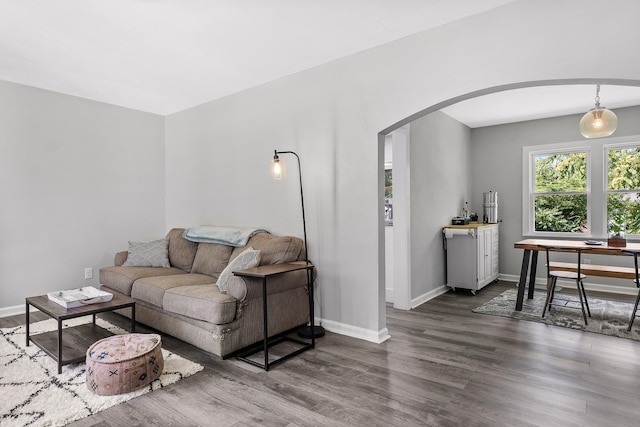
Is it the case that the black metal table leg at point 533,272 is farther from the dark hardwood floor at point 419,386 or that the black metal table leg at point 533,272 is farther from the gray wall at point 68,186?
the gray wall at point 68,186

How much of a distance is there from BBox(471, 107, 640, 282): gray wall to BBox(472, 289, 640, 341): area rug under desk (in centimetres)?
135

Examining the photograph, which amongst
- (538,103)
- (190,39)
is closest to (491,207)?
(538,103)

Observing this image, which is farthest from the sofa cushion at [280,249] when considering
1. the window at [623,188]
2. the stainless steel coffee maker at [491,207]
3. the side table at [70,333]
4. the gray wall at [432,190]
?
the window at [623,188]

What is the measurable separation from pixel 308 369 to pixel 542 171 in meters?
5.16

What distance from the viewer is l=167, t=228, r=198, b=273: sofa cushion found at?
434 cm

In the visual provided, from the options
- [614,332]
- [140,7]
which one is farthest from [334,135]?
[614,332]

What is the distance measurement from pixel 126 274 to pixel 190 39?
7.96 ft

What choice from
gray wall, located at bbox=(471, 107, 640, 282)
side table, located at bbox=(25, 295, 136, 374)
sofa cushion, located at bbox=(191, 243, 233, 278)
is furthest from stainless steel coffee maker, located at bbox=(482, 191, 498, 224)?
side table, located at bbox=(25, 295, 136, 374)

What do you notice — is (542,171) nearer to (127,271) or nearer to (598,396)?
(598,396)

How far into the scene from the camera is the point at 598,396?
2309mm

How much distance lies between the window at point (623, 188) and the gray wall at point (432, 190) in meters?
1.99

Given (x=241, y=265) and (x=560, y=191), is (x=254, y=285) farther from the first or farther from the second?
(x=560, y=191)

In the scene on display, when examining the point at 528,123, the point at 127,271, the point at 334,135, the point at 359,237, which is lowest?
the point at 127,271

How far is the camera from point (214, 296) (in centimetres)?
292
